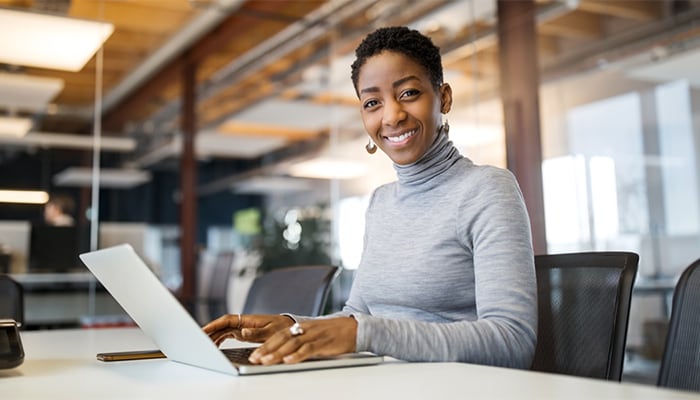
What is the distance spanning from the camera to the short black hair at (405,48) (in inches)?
56.1

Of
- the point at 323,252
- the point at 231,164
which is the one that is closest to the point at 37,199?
the point at 323,252

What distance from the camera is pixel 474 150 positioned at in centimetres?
459

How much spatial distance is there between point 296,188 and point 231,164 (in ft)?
4.13

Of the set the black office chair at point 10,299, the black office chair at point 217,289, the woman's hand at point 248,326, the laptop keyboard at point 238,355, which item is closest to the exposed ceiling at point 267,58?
the black office chair at point 217,289

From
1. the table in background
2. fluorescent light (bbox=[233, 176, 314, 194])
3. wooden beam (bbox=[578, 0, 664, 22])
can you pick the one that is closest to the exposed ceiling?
wooden beam (bbox=[578, 0, 664, 22])

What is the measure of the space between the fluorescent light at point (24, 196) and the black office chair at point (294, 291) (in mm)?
2838

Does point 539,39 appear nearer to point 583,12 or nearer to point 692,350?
point 583,12

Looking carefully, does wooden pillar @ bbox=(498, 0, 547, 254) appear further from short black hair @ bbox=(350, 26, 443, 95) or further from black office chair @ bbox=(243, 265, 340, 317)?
short black hair @ bbox=(350, 26, 443, 95)

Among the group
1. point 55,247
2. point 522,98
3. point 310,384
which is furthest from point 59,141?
point 310,384

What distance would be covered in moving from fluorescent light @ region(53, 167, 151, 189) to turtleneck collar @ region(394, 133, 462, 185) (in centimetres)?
366

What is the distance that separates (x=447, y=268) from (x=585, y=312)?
28 centimetres

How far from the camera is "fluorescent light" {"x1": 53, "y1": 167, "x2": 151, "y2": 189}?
4.59 metres

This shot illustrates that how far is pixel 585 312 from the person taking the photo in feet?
4.37

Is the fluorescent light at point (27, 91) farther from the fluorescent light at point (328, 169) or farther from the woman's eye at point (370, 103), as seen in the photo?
the woman's eye at point (370, 103)
